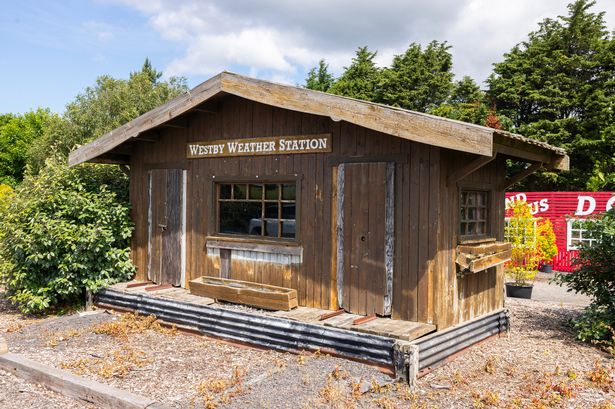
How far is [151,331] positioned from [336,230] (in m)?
3.19

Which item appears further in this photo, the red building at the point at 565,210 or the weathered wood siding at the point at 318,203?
the red building at the point at 565,210

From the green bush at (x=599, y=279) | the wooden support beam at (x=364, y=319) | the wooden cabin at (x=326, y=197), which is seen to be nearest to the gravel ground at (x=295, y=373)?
the green bush at (x=599, y=279)

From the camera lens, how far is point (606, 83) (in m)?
25.9

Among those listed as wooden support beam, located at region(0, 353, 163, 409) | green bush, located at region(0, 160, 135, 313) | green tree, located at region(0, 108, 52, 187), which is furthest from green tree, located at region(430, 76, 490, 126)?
green tree, located at region(0, 108, 52, 187)

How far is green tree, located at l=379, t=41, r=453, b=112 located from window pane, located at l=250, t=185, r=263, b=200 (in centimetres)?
2567

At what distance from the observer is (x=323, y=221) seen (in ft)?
24.1

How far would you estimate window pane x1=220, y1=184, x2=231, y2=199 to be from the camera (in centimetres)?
856

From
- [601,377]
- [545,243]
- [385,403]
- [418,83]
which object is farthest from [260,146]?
[418,83]

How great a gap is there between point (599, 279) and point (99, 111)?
27653 mm

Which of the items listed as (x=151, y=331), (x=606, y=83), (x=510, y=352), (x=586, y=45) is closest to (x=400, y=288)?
(x=510, y=352)

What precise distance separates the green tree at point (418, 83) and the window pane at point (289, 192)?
25.9 m

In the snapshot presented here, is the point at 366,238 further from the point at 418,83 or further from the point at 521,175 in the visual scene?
the point at 418,83

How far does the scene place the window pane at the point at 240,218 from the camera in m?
8.18

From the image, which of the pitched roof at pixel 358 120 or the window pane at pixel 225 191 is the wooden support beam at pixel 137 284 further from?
the pitched roof at pixel 358 120
